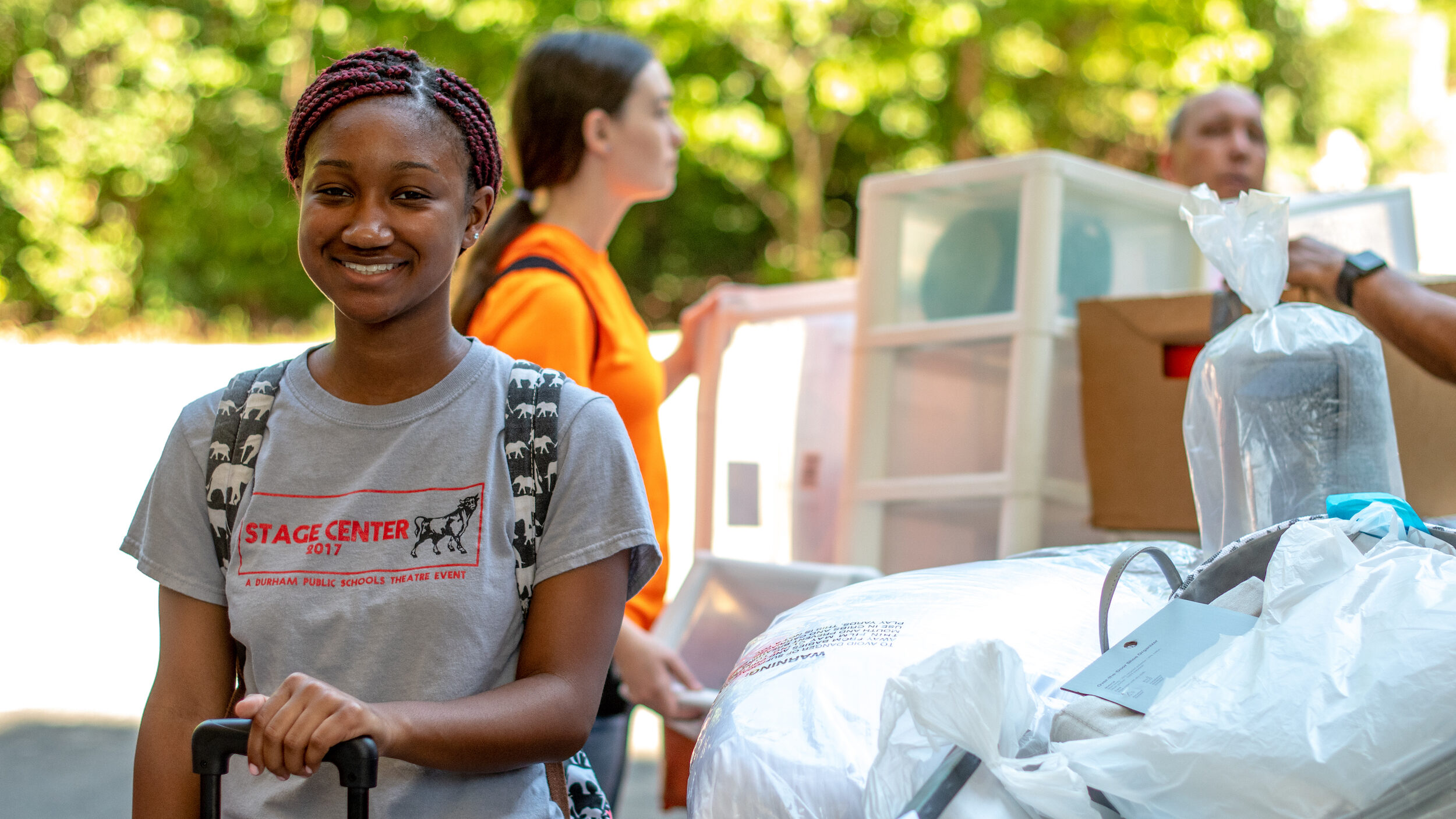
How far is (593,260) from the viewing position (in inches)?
81.4

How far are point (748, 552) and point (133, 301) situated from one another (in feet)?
36.3

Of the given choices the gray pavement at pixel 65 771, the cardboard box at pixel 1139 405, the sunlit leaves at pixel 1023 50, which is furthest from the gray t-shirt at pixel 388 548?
the sunlit leaves at pixel 1023 50

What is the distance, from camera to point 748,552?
2.93 metres

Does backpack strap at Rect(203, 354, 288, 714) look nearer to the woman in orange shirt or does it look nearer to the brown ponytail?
the woman in orange shirt

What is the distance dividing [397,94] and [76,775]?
3850 mm

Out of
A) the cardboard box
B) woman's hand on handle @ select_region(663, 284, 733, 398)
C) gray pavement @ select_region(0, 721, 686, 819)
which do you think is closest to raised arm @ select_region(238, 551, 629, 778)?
the cardboard box

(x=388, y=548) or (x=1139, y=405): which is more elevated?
(x=1139, y=405)

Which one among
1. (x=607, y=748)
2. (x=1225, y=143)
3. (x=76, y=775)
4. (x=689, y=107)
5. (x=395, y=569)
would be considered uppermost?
(x=689, y=107)

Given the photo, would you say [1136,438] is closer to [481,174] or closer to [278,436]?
[481,174]

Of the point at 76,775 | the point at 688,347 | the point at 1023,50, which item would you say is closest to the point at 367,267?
the point at 688,347

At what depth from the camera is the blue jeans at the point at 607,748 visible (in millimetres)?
1968

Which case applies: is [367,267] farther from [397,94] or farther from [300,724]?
[300,724]

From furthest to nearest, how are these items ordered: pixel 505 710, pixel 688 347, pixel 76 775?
pixel 76 775, pixel 688 347, pixel 505 710

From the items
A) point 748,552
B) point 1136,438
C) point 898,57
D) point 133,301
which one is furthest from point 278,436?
point 133,301
